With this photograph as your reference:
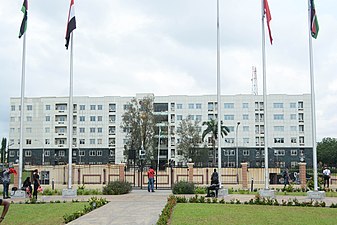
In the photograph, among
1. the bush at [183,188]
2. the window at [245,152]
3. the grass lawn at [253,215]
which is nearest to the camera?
the grass lawn at [253,215]

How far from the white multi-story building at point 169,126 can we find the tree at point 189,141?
6.80 metres

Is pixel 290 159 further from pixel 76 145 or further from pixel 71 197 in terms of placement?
pixel 71 197

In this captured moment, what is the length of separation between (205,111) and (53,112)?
3100cm

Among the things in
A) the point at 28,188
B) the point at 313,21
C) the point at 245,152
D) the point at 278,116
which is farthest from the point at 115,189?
the point at 278,116

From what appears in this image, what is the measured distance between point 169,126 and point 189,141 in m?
10.0

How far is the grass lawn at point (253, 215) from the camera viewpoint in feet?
44.1

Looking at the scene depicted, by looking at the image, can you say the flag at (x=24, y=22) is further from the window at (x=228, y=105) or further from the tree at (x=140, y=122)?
the window at (x=228, y=105)

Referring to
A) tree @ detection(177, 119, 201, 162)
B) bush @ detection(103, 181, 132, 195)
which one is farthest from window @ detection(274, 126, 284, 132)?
bush @ detection(103, 181, 132, 195)

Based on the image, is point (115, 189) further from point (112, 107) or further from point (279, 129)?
point (112, 107)

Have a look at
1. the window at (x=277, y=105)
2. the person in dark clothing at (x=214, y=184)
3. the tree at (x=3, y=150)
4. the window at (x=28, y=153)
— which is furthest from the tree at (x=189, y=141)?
the person in dark clothing at (x=214, y=184)

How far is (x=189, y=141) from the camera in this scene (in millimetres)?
78500

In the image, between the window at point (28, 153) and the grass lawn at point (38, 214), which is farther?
the window at point (28, 153)

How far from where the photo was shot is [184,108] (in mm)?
90000

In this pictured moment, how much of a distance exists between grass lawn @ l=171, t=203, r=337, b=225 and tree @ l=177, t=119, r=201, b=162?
6015cm
